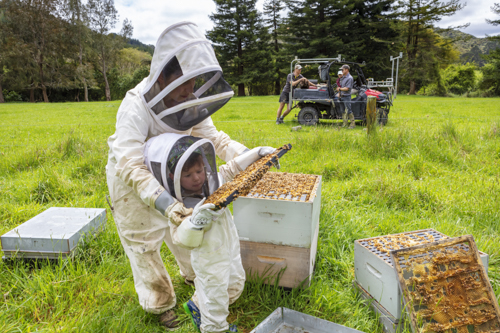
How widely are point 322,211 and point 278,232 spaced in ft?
4.13

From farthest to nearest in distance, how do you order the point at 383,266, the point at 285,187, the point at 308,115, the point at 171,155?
Answer: the point at 308,115
the point at 285,187
the point at 383,266
the point at 171,155

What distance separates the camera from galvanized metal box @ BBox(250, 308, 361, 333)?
5.57 feet

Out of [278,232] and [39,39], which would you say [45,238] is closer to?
[278,232]

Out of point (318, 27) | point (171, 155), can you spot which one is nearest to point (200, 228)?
point (171, 155)

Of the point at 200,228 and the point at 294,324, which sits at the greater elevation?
the point at 200,228

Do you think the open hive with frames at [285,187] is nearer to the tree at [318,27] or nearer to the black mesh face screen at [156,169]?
the black mesh face screen at [156,169]

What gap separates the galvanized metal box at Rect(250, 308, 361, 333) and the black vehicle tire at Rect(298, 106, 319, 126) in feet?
26.9

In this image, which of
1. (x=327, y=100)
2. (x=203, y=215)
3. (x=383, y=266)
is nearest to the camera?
(x=203, y=215)

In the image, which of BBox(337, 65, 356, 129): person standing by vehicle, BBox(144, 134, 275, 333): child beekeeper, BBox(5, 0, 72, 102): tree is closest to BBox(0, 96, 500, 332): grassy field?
BBox(144, 134, 275, 333): child beekeeper

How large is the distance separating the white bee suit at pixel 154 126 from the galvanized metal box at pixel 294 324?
2.55 ft

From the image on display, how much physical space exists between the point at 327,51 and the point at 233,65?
9.43m

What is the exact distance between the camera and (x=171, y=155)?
1.70 m

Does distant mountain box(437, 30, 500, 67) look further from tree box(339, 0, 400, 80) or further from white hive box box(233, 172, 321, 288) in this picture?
white hive box box(233, 172, 321, 288)

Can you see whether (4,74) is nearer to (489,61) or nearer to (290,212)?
(290,212)
